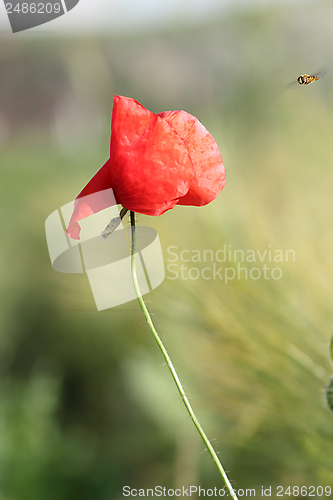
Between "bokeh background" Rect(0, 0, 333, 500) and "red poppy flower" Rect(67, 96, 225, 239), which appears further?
"bokeh background" Rect(0, 0, 333, 500)

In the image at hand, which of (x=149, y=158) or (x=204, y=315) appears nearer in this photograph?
(x=149, y=158)

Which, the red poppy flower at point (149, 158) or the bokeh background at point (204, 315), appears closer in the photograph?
the red poppy flower at point (149, 158)

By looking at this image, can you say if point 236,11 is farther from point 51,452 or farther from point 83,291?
point 51,452
